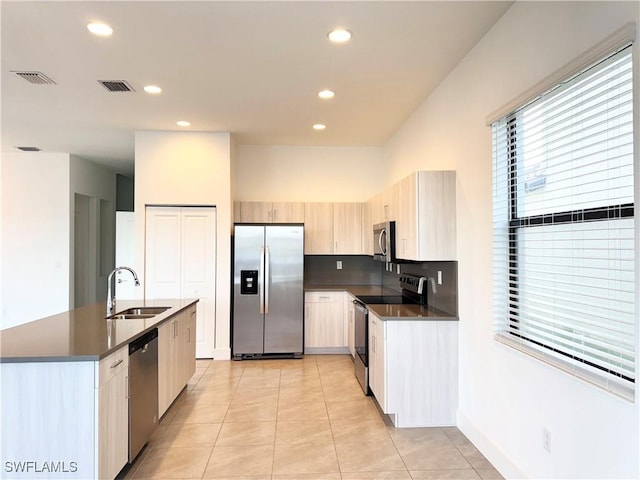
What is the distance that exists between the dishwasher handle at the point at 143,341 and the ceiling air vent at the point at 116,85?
Result: 224 cm

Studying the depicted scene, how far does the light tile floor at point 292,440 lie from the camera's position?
2625 mm

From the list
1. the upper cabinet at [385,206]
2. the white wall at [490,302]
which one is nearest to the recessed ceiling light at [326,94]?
the white wall at [490,302]

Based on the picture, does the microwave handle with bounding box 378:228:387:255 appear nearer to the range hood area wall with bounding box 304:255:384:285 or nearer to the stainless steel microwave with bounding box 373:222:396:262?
the stainless steel microwave with bounding box 373:222:396:262

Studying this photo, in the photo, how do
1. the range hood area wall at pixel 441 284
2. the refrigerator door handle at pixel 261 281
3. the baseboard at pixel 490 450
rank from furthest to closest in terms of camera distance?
the refrigerator door handle at pixel 261 281
the range hood area wall at pixel 441 284
the baseboard at pixel 490 450

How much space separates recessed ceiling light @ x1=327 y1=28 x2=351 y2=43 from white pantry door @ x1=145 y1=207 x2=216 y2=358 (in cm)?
Result: 307

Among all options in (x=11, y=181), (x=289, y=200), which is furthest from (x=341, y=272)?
(x=11, y=181)

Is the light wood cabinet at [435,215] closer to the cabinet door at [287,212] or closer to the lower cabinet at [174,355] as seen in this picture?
the lower cabinet at [174,355]

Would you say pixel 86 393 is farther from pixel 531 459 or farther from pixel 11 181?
pixel 11 181

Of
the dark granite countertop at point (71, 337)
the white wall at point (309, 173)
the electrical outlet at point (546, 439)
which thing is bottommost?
the electrical outlet at point (546, 439)

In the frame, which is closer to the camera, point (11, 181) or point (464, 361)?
point (464, 361)

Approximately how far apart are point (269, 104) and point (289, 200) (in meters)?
2.03

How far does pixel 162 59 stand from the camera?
3.21m

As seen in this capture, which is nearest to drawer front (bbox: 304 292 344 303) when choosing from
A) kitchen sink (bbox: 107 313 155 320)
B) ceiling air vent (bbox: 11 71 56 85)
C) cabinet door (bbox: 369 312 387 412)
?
cabinet door (bbox: 369 312 387 412)

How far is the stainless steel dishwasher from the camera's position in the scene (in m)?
2.56
